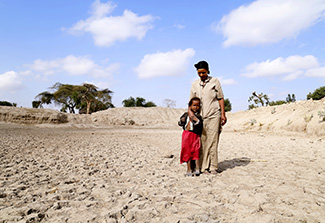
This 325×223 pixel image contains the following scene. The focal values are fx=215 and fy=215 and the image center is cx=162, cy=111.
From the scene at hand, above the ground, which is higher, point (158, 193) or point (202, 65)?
point (202, 65)

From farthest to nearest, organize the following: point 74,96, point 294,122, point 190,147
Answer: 1. point 74,96
2. point 294,122
3. point 190,147

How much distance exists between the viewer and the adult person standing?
380 centimetres

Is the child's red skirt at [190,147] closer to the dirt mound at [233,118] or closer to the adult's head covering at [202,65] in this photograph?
the adult's head covering at [202,65]

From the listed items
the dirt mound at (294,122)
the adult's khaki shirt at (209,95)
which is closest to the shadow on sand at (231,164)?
the adult's khaki shirt at (209,95)

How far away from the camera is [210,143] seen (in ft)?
12.5

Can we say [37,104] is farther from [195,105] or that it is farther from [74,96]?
[195,105]

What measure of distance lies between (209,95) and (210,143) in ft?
2.80

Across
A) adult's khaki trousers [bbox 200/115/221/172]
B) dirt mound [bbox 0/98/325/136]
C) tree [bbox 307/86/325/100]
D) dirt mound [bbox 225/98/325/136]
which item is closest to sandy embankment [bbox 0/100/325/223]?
→ adult's khaki trousers [bbox 200/115/221/172]

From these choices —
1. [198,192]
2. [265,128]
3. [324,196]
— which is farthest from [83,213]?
[265,128]

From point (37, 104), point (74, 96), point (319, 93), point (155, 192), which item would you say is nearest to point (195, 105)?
point (155, 192)

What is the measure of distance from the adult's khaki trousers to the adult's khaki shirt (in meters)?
0.11

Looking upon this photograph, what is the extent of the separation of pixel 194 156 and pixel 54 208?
7.39 feet

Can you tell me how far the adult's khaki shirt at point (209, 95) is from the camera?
3809 mm

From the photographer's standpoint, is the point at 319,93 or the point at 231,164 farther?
the point at 319,93
